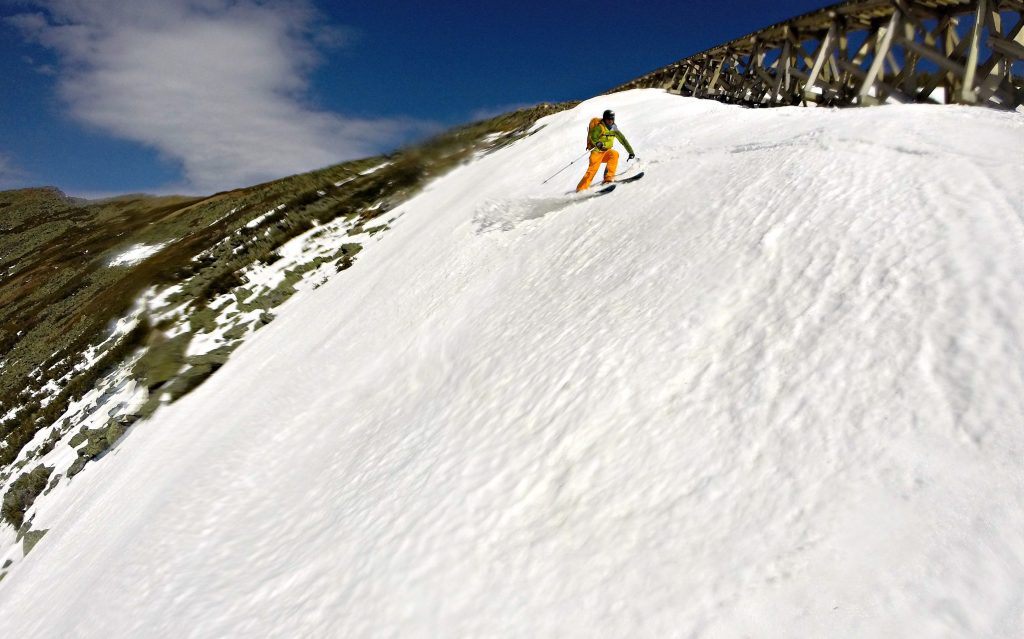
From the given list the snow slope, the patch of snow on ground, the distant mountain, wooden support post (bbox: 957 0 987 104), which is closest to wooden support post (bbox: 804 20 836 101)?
wooden support post (bbox: 957 0 987 104)

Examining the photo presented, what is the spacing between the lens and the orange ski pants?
9562 mm

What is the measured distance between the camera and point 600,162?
32.3 feet

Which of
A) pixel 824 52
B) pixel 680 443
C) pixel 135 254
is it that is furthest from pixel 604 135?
pixel 135 254

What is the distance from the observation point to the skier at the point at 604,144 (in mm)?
9602

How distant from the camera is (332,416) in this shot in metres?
7.67

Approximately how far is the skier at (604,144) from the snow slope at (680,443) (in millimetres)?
1271

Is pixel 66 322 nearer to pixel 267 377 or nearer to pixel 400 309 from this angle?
pixel 267 377

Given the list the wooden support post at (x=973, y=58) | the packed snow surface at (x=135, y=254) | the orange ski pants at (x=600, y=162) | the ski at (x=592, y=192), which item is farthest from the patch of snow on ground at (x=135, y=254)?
the wooden support post at (x=973, y=58)

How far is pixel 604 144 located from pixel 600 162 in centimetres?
34

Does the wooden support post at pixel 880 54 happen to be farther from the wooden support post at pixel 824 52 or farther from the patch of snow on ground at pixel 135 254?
the patch of snow on ground at pixel 135 254

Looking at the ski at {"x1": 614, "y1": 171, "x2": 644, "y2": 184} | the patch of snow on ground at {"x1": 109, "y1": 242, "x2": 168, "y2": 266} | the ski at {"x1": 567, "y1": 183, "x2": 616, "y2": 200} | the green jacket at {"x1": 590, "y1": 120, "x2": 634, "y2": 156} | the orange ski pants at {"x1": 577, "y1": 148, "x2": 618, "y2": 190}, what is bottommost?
the ski at {"x1": 567, "y1": 183, "x2": 616, "y2": 200}

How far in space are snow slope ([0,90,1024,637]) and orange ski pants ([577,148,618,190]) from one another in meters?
1.25

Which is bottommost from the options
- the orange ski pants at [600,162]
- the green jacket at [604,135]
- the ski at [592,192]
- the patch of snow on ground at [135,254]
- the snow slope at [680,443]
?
the snow slope at [680,443]

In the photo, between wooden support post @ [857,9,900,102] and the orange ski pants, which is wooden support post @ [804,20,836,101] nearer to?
wooden support post @ [857,9,900,102]
